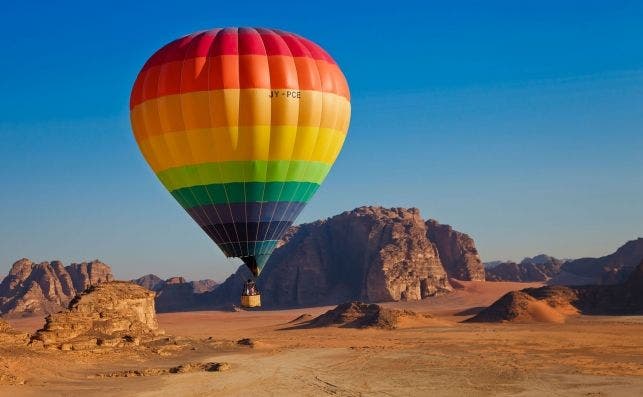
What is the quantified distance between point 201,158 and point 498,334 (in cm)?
3637

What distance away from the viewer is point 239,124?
3241 centimetres

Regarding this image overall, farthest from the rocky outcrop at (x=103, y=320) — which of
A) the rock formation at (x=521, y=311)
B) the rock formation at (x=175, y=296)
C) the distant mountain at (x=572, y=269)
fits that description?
the distant mountain at (x=572, y=269)

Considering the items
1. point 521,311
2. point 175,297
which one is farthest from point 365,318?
point 175,297

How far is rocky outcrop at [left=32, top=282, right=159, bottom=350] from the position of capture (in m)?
48.2

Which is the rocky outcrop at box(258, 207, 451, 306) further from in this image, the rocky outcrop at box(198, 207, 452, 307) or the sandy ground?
the sandy ground

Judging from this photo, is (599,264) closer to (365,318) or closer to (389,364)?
(365,318)

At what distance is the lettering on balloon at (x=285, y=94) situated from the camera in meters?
32.5

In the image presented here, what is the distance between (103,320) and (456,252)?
288 feet

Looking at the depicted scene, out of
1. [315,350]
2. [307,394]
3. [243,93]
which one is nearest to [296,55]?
[243,93]

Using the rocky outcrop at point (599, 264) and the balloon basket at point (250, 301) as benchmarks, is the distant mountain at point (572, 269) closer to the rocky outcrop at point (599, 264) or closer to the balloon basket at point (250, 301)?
the rocky outcrop at point (599, 264)

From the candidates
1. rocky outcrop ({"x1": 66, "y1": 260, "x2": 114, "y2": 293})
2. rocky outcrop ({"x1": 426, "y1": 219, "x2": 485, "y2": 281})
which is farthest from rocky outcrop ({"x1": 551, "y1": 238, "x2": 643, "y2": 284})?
rocky outcrop ({"x1": 66, "y1": 260, "x2": 114, "y2": 293})

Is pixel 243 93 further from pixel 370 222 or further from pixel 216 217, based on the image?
pixel 370 222

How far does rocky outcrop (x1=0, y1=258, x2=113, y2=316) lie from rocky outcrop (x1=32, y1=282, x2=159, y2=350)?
202 ft

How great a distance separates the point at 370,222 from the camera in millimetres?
128125
